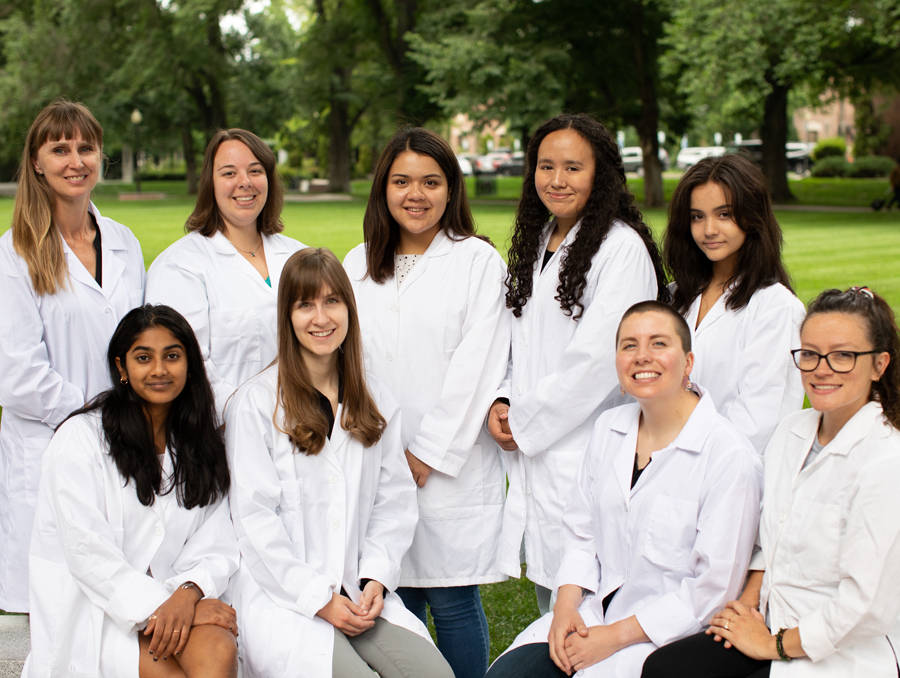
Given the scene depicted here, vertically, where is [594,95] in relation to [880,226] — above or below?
above

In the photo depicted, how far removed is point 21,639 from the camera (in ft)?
11.5

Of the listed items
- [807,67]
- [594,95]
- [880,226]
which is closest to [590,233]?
[880,226]

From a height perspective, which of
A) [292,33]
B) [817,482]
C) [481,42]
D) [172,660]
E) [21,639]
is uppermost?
[292,33]

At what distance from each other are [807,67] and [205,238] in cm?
2188

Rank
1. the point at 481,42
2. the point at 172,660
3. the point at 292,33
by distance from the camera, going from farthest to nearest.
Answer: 1. the point at 292,33
2. the point at 481,42
3. the point at 172,660

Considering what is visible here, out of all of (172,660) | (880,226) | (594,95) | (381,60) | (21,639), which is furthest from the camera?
(381,60)

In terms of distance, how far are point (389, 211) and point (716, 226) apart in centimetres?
132

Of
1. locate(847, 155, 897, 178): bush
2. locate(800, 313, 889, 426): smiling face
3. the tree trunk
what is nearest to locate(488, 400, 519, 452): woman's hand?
locate(800, 313, 889, 426): smiling face

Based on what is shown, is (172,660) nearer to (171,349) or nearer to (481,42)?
(171,349)

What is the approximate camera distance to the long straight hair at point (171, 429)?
2.95 m

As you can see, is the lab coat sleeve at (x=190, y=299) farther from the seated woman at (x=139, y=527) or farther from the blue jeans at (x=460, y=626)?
the blue jeans at (x=460, y=626)

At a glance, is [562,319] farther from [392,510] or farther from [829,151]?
[829,151]

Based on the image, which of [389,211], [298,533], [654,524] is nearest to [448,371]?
[389,211]

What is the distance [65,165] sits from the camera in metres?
3.49
